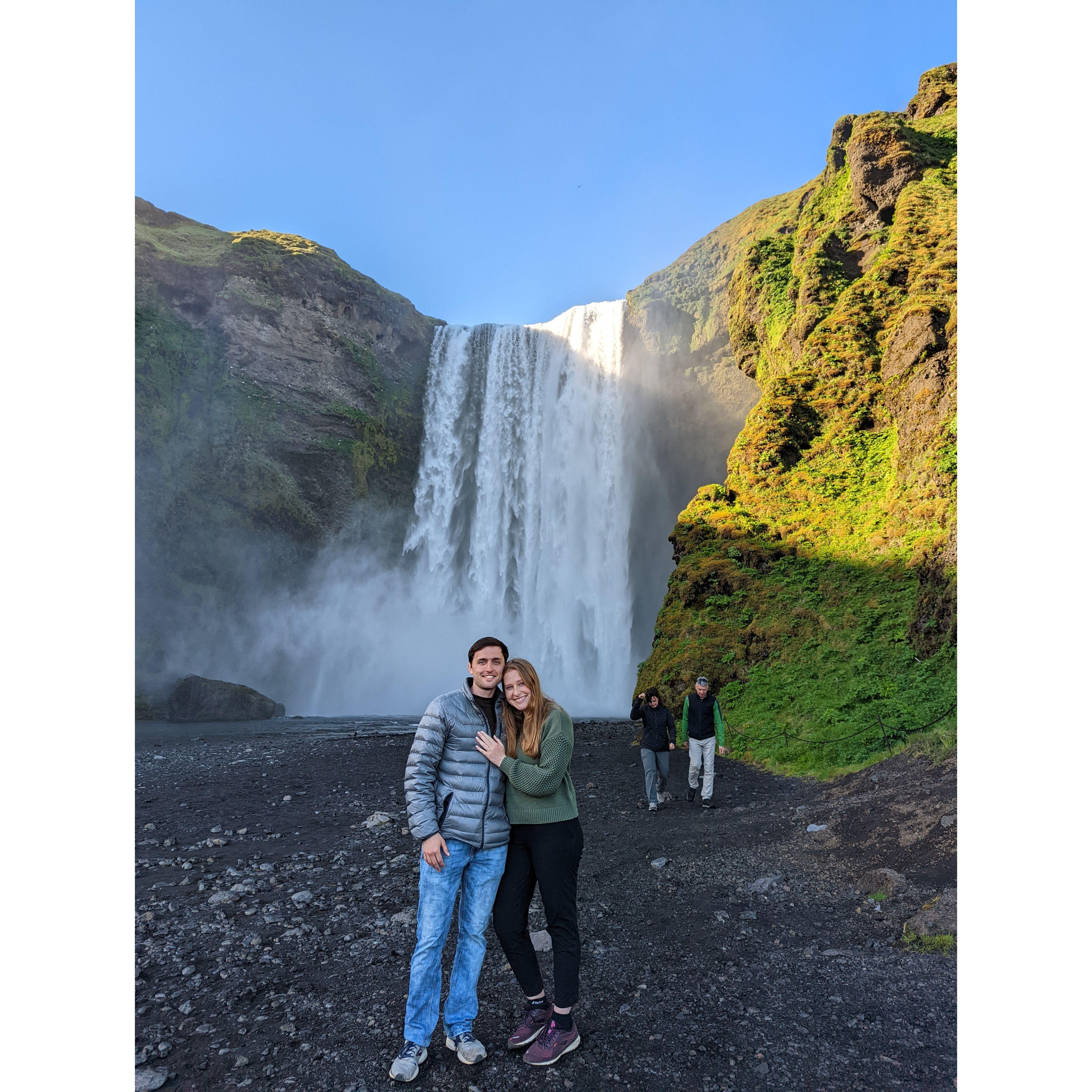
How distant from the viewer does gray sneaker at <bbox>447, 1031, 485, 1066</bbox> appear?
3.05 meters

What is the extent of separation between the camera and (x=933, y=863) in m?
5.37

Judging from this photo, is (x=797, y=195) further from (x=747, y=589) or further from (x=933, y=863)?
(x=933, y=863)

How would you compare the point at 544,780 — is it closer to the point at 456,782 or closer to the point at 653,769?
the point at 456,782

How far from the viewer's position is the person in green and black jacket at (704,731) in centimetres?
902

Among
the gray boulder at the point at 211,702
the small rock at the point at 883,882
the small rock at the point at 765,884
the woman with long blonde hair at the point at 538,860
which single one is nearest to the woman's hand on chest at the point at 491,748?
the woman with long blonde hair at the point at 538,860

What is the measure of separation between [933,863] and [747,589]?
41.2 ft

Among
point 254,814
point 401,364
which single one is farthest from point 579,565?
point 254,814

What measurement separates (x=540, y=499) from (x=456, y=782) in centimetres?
2983

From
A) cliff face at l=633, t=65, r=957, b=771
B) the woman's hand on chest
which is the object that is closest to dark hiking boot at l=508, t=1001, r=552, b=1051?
the woman's hand on chest

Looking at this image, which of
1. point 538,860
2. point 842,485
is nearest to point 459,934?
point 538,860

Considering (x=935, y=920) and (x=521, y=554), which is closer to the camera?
(x=935, y=920)

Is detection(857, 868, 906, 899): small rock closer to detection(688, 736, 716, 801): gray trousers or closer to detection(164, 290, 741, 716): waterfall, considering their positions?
detection(688, 736, 716, 801): gray trousers

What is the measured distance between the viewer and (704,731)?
9039mm

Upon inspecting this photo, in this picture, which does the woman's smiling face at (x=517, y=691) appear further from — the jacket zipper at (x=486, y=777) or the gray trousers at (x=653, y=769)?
the gray trousers at (x=653, y=769)
